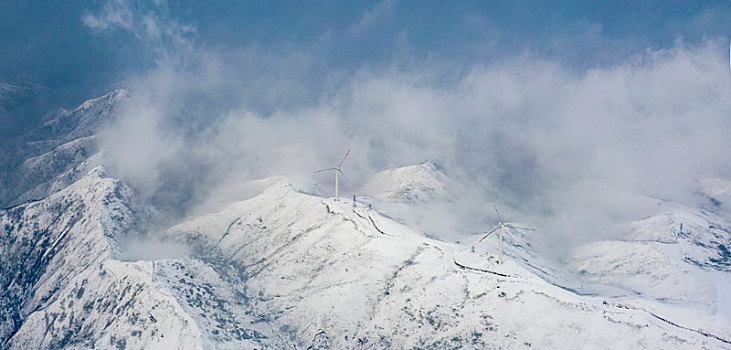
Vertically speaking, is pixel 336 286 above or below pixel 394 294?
above

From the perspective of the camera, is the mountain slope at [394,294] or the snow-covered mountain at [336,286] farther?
the snow-covered mountain at [336,286]

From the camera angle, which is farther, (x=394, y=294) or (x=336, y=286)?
(x=336, y=286)

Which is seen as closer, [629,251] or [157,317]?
[157,317]

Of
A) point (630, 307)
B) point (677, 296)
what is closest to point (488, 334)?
point (630, 307)

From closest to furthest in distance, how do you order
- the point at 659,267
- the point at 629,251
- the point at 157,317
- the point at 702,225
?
the point at 157,317
the point at 659,267
the point at 629,251
the point at 702,225

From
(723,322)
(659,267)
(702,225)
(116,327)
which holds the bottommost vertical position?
(116,327)

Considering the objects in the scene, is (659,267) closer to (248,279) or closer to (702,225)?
(702,225)

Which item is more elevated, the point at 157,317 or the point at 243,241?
the point at 243,241

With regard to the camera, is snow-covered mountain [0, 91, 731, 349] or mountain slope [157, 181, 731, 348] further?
snow-covered mountain [0, 91, 731, 349]
